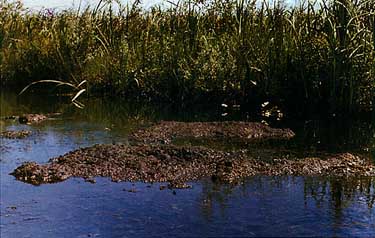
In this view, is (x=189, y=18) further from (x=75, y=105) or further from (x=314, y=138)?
(x=314, y=138)

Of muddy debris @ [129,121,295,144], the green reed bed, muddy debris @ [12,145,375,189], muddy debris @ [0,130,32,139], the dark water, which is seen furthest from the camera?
the green reed bed

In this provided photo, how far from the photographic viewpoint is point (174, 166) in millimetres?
4832

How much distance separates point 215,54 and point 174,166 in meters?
3.65

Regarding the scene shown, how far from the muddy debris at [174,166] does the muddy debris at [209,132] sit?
822 millimetres

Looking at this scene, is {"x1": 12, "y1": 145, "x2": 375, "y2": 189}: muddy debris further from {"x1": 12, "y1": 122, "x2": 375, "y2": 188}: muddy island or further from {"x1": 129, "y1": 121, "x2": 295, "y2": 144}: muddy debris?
{"x1": 129, "y1": 121, "x2": 295, "y2": 144}: muddy debris

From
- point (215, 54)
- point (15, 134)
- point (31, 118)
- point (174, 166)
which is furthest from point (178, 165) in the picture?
point (215, 54)

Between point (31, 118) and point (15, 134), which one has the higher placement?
point (31, 118)

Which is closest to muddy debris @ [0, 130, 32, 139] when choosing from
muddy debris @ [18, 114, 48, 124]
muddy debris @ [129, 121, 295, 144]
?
muddy debris @ [18, 114, 48, 124]

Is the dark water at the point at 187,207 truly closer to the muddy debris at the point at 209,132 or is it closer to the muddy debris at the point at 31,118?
the muddy debris at the point at 209,132

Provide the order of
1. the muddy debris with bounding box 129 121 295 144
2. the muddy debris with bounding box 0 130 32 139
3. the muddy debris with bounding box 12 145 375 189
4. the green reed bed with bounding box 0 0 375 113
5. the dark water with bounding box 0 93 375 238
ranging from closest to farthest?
the dark water with bounding box 0 93 375 238
the muddy debris with bounding box 12 145 375 189
the muddy debris with bounding box 129 121 295 144
the muddy debris with bounding box 0 130 32 139
the green reed bed with bounding box 0 0 375 113

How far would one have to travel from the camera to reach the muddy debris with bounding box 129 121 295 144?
612cm

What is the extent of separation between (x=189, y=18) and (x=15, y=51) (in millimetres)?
Answer: 4091

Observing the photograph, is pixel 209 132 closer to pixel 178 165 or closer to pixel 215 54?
pixel 178 165

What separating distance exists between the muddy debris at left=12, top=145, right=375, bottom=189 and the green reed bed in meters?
2.25
